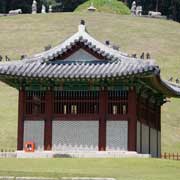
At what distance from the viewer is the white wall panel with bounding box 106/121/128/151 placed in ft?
105

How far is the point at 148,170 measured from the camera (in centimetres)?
2553

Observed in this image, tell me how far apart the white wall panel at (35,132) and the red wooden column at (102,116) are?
2539mm

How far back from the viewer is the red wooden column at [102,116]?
32.0 m

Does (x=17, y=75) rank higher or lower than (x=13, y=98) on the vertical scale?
higher

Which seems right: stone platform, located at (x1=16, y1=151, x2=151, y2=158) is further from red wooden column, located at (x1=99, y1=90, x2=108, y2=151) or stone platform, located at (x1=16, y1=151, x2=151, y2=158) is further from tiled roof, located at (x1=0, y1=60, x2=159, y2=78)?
tiled roof, located at (x1=0, y1=60, x2=159, y2=78)

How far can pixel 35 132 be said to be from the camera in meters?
32.8

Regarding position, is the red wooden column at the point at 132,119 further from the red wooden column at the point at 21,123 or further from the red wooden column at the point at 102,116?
the red wooden column at the point at 21,123

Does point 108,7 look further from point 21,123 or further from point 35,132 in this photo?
point 35,132

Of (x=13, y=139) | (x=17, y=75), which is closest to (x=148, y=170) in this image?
(x=17, y=75)

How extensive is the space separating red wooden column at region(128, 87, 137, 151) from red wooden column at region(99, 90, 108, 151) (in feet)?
3.32

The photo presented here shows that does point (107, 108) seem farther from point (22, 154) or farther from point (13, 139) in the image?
point (13, 139)

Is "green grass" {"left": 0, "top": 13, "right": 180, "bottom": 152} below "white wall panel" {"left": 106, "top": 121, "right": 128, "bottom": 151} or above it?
above

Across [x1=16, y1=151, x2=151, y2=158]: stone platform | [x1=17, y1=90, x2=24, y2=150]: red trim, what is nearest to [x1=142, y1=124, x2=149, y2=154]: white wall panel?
[x1=16, y1=151, x2=151, y2=158]: stone platform

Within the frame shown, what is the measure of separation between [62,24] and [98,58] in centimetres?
4736
